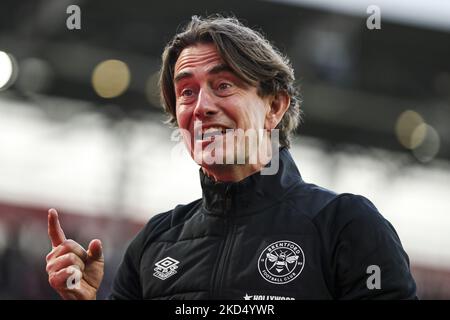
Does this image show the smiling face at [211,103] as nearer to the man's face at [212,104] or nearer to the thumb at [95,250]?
the man's face at [212,104]

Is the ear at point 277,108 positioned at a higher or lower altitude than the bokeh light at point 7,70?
lower

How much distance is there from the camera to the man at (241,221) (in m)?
2.71

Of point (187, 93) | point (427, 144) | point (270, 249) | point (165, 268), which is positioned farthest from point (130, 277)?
point (427, 144)

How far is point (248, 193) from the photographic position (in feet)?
9.83

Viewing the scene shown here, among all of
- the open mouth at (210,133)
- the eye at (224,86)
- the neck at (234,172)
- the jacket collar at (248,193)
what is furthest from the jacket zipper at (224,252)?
the eye at (224,86)

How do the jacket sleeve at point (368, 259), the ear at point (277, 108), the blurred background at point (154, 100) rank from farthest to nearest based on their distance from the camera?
the blurred background at point (154, 100) < the ear at point (277, 108) < the jacket sleeve at point (368, 259)

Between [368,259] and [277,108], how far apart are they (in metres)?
0.86

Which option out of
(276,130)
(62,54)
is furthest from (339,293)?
(62,54)

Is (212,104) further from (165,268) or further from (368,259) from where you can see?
(368,259)

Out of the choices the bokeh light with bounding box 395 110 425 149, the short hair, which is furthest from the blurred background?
the short hair

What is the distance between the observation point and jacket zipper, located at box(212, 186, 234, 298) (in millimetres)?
2793

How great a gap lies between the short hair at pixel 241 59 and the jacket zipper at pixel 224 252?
17.4 inches

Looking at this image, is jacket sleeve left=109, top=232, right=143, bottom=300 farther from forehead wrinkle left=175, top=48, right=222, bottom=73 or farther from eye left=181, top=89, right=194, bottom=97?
forehead wrinkle left=175, top=48, right=222, bottom=73

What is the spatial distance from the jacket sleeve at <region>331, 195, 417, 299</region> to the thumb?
82 cm
